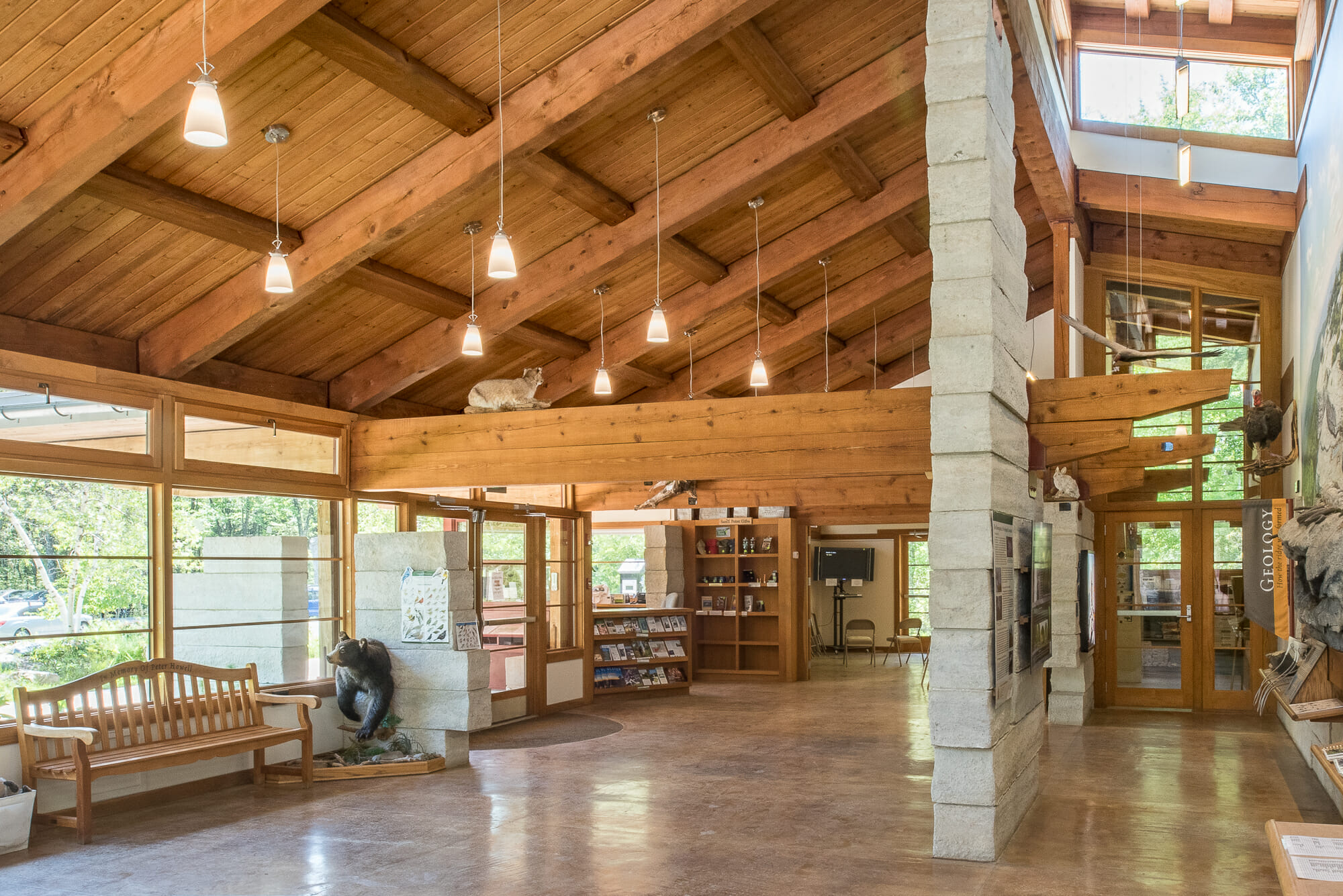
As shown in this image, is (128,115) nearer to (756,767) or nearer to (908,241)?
(756,767)

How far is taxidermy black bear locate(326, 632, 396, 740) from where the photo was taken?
8078 millimetres

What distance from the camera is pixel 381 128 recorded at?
657cm

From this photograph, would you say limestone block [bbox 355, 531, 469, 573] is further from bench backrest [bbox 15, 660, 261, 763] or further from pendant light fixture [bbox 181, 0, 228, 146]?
pendant light fixture [bbox 181, 0, 228, 146]

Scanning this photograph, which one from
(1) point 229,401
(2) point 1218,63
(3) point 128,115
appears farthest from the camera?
(2) point 1218,63

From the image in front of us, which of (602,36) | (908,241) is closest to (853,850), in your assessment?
(602,36)

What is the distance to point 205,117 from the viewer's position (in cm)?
404

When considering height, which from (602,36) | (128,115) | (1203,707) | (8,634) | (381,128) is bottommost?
(1203,707)

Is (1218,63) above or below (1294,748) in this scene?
above

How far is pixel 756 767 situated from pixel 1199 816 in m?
3.05

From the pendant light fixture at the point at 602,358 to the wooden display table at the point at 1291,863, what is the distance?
21.6 feet

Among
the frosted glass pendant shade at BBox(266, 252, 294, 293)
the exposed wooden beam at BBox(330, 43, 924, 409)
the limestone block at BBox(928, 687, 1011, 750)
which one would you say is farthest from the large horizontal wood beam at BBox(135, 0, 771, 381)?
the limestone block at BBox(928, 687, 1011, 750)

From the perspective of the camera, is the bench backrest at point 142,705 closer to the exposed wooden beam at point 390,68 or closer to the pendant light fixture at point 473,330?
the pendant light fixture at point 473,330

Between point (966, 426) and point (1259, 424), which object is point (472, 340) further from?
point (1259, 424)

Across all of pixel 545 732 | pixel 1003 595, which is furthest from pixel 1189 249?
pixel 545 732
